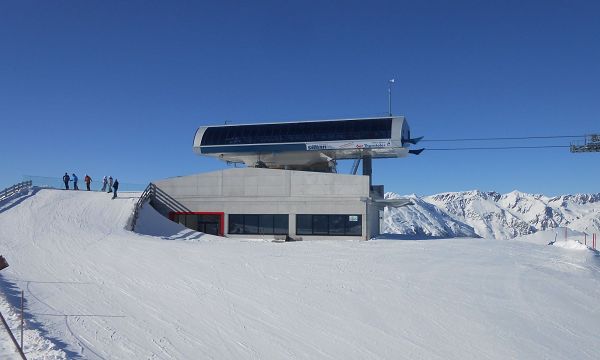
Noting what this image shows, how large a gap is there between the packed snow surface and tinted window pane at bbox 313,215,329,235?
298 inches

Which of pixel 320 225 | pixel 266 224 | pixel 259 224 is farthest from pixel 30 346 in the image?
pixel 259 224

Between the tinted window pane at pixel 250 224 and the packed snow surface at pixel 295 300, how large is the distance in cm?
914

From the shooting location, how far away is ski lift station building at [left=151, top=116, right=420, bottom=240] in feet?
100

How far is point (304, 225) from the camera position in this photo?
30875 mm

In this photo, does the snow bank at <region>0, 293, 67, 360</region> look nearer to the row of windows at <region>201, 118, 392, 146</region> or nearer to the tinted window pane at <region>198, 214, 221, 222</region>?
the tinted window pane at <region>198, 214, 221, 222</region>

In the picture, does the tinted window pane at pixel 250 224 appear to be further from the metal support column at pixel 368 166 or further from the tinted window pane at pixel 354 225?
the metal support column at pixel 368 166

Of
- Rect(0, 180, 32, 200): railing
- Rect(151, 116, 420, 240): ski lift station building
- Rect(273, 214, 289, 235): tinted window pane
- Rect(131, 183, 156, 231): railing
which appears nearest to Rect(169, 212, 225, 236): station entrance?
Rect(151, 116, 420, 240): ski lift station building

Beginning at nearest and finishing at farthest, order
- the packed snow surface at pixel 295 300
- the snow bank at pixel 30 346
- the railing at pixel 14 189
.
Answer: the snow bank at pixel 30 346 < the packed snow surface at pixel 295 300 < the railing at pixel 14 189

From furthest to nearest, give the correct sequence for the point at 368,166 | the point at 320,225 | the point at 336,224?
1. the point at 368,166
2. the point at 320,225
3. the point at 336,224

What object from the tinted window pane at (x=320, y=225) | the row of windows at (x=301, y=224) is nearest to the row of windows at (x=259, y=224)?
the row of windows at (x=301, y=224)

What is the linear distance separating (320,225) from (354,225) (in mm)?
2164

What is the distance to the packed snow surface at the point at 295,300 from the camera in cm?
993

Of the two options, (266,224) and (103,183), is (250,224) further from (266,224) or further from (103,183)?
(103,183)

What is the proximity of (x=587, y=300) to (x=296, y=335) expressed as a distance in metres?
9.67
